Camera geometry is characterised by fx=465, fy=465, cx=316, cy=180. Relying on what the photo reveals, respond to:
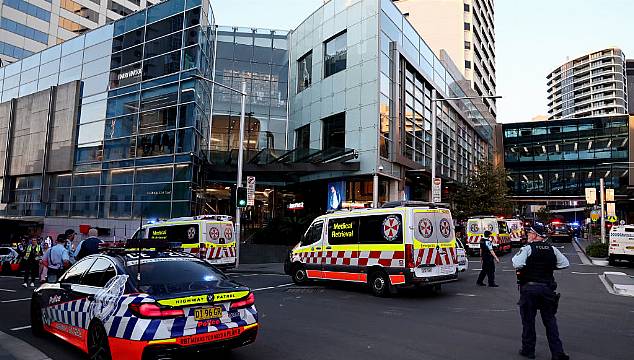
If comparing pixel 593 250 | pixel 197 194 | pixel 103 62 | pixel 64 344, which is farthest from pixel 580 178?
pixel 64 344

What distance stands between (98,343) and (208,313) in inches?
55.6

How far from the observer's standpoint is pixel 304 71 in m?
33.4

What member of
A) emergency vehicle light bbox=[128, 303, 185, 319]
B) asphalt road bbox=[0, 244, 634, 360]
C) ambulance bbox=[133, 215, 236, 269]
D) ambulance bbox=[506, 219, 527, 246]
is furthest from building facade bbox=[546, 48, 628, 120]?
emergency vehicle light bbox=[128, 303, 185, 319]

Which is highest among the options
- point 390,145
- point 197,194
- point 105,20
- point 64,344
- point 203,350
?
point 105,20

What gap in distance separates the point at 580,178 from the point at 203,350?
68.1 m

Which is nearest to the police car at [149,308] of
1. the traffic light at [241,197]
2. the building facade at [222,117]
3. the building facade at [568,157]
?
the traffic light at [241,197]

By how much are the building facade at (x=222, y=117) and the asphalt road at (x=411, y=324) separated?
570 inches

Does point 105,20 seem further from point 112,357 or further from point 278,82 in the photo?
point 112,357

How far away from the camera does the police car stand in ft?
16.5

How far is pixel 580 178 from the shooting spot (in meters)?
62.5

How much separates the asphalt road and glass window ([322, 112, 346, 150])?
1608 cm

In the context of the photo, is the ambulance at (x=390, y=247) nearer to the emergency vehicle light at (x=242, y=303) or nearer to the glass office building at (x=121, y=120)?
the emergency vehicle light at (x=242, y=303)

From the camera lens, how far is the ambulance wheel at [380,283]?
11.6m

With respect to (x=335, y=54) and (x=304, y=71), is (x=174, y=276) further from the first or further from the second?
(x=304, y=71)
